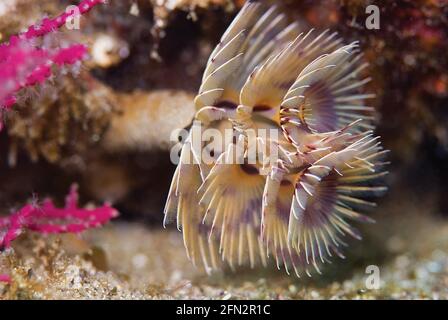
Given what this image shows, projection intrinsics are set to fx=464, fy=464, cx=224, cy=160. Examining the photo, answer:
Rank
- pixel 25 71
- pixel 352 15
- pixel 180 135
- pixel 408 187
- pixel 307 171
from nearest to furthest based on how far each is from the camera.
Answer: pixel 25 71, pixel 307 171, pixel 180 135, pixel 352 15, pixel 408 187

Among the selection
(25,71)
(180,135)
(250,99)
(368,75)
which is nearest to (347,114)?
(368,75)

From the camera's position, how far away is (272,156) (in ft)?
6.50

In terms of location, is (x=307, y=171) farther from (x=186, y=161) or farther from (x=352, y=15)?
(x=352, y=15)

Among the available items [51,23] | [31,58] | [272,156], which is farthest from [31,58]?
[272,156]

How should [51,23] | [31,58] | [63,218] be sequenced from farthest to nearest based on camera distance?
[63,218] → [51,23] → [31,58]

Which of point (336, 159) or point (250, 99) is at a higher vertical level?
point (250, 99)

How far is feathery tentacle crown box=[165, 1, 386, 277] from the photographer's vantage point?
76.5 inches

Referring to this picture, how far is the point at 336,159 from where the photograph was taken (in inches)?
74.2

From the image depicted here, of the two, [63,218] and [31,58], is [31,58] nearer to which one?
[31,58]

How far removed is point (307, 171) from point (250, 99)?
0.39 metres

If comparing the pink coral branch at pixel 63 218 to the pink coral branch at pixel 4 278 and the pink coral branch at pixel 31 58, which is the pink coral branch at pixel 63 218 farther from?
the pink coral branch at pixel 31 58

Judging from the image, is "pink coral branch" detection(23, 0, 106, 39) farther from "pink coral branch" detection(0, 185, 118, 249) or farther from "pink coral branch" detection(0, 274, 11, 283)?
"pink coral branch" detection(0, 274, 11, 283)

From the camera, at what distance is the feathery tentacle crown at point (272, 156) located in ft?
6.38

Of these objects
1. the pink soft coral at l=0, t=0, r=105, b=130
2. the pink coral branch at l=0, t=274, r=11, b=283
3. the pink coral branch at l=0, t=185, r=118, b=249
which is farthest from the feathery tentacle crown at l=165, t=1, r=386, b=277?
the pink coral branch at l=0, t=274, r=11, b=283
